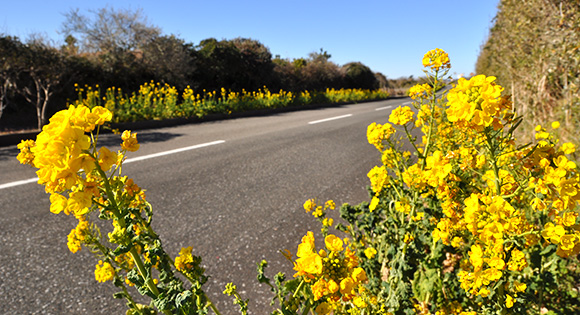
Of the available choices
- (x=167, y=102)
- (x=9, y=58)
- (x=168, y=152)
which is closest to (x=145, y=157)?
(x=168, y=152)

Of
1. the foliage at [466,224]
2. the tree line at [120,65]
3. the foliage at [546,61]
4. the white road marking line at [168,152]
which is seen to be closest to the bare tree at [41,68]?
the tree line at [120,65]

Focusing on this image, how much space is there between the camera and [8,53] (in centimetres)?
750

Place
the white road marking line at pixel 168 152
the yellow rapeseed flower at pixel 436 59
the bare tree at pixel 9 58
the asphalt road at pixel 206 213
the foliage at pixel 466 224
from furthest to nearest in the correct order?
the bare tree at pixel 9 58 → the white road marking line at pixel 168 152 → the asphalt road at pixel 206 213 → the yellow rapeseed flower at pixel 436 59 → the foliage at pixel 466 224

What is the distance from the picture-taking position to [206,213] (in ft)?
10.7

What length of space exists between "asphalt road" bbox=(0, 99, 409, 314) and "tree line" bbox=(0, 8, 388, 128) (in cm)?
294

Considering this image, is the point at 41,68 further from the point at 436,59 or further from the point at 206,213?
the point at 436,59

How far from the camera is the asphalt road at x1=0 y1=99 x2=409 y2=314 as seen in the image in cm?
209

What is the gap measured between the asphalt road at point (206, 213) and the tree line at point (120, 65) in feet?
9.65

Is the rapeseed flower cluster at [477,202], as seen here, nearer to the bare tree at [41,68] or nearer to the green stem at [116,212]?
the green stem at [116,212]

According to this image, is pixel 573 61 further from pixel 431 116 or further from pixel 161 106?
pixel 161 106

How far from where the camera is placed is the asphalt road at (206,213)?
209cm

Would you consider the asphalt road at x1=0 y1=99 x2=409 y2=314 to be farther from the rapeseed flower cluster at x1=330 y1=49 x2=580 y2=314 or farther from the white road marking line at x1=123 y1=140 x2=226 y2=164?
the rapeseed flower cluster at x1=330 y1=49 x2=580 y2=314

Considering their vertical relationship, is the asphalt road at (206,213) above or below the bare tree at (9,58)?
below

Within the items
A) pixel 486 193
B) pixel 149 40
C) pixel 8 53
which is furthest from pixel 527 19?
pixel 149 40
